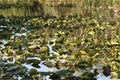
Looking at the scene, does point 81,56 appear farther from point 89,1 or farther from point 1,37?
point 89,1

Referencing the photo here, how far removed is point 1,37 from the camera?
26.5m

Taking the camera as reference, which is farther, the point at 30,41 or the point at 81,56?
Answer: the point at 30,41

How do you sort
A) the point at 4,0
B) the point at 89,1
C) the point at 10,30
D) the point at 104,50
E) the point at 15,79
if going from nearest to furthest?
the point at 15,79 < the point at 104,50 < the point at 10,30 < the point at 89,1 < the point at 4,0

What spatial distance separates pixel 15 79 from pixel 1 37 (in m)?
11.8

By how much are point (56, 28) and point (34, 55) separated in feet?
38.5

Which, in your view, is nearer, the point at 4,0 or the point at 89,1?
the point at 89,1

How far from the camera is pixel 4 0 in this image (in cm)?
6356

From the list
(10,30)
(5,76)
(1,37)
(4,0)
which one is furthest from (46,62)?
(4,0)

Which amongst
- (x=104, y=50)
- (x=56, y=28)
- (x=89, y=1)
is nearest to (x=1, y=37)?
(x=56, y=28)

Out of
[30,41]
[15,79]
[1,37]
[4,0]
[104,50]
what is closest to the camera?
[15,79]

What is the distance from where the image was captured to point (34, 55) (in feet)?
64.7

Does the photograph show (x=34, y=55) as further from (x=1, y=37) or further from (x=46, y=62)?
(x=1, y=37)

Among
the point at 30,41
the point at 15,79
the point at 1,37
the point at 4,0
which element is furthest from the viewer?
the point at 4,0

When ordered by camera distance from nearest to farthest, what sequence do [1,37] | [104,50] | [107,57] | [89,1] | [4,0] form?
[107,57]
[104,50]
[1,37]
[89,1]
[4,0]
